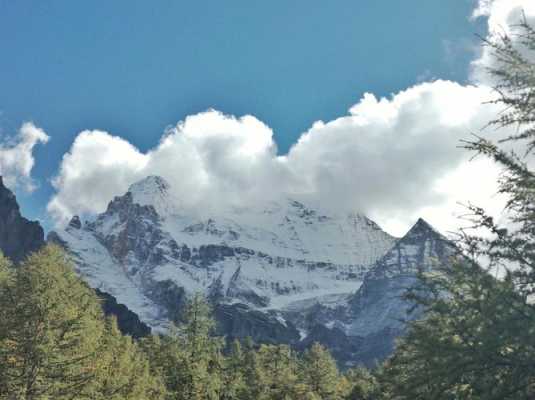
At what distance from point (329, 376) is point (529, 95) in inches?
1981

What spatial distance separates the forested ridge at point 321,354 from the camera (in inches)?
436

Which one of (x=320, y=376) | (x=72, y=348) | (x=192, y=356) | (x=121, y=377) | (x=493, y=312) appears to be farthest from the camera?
(x=320, y=376)

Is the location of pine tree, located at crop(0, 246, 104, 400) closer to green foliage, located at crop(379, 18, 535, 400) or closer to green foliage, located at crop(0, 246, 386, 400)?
green foliage, located at crop(0, 246, 386, 400)

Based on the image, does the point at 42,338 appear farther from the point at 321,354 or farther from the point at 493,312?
the point at 321,354

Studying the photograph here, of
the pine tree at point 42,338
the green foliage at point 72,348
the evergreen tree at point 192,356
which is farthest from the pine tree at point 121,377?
the pine tree at point 42,338

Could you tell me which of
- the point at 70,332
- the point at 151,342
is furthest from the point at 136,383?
the point at 151,342

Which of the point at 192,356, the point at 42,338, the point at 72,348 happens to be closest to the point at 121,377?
the point at 72,348

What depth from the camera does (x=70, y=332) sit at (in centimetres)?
2567

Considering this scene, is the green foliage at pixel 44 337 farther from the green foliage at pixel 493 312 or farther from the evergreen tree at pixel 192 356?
the green foliage at pixel 493 312

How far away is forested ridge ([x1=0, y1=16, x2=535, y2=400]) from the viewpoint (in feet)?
36.3

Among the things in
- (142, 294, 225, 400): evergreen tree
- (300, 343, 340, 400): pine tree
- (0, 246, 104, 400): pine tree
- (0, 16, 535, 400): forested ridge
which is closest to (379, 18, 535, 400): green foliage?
(0, 16, 535, 400): forested ridge

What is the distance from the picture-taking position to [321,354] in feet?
197

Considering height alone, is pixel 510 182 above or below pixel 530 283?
above

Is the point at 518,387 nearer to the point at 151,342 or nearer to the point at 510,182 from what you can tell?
the point at 510,182
